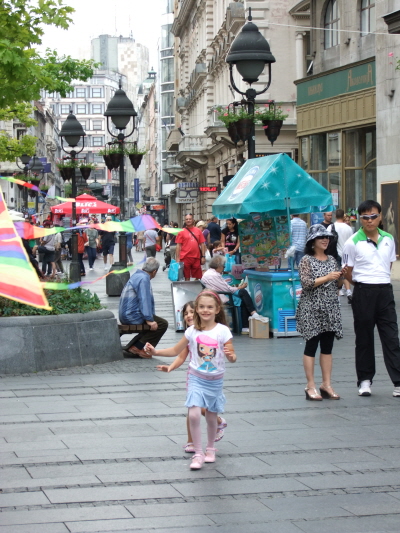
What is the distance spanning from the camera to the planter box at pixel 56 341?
1092cm

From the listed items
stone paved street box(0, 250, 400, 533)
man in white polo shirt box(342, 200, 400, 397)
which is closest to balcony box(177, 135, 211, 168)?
stone paved street box(0, 250, 400, 533)

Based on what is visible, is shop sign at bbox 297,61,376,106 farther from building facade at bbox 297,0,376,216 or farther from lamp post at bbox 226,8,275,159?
lamp post at bbox 226,8,275,159

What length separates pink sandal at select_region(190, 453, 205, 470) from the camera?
21.7 feet

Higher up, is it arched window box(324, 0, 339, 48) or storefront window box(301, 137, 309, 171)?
arched window box(324, 0, 339, 48)

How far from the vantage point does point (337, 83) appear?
28.2 metres

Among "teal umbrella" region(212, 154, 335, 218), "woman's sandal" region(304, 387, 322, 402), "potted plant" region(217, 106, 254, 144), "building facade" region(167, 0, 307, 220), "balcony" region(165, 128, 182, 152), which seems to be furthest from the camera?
"balcony" region(165, 128, 182, 152)

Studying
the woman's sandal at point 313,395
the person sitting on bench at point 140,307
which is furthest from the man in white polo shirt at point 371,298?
the person sitting on bench at point 140,307

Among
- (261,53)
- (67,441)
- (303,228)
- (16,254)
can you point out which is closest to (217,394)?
(67,441)

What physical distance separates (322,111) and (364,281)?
67.9ft

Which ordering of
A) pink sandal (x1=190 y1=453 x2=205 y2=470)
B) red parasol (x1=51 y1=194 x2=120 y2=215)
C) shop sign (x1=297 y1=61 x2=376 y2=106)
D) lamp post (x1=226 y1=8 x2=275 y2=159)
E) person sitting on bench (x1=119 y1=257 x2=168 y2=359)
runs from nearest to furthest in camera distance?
1. pink sandal (x1=190 y1=453 x2=205 y2=470)
2. person sitting on bench (x1=119 y1=257 x2=168 y2=359)
3. lamp post (x1=226 y1=8 x2=275 y2=159)
4. shop sign (x1=297 y1=61 x2=376 y2=106)
5. red parasol (x1=51 y1=194 x2=120 y2=215)

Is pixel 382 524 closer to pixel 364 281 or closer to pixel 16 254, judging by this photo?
pixel 16 254

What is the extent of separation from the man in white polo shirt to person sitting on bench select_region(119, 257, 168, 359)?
366cm

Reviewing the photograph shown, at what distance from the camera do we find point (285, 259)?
49.4 ft

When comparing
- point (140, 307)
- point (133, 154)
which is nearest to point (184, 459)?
point (140, 307)
